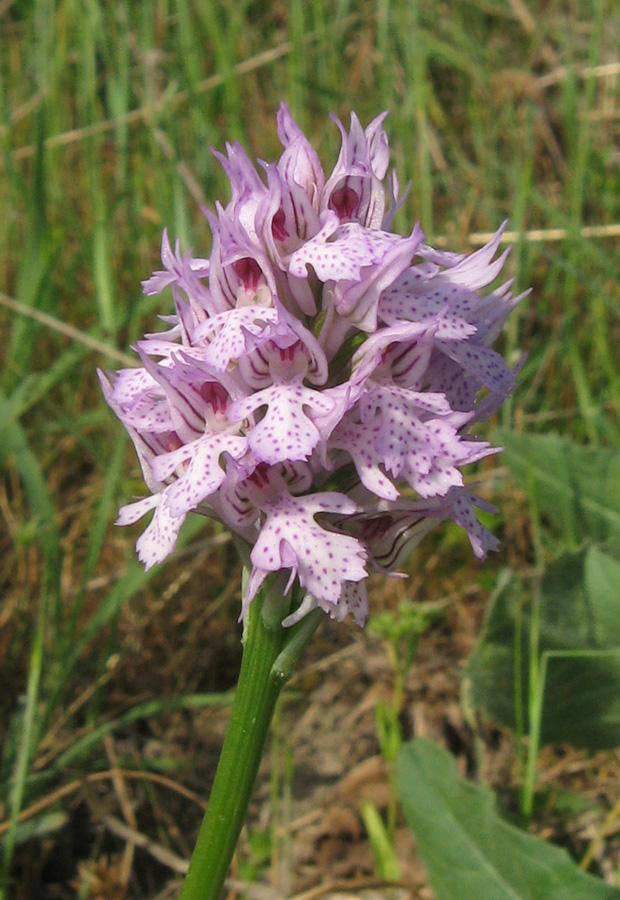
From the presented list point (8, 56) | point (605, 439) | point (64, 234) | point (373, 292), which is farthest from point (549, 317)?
point (8, 56)

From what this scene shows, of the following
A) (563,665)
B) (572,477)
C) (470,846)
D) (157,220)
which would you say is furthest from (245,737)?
(157,220)

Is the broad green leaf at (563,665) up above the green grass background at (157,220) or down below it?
below

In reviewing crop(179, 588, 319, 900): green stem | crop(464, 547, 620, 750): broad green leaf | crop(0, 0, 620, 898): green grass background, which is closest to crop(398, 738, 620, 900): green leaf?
crop(464, 547, 620, 750): broad green leaf

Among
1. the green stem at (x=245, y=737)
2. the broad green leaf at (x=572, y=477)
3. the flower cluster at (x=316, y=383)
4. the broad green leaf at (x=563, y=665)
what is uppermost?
the flower cluster at (x=316, y=383)

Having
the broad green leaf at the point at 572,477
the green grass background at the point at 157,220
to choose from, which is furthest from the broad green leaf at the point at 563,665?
the green grass background at the point at 157,220

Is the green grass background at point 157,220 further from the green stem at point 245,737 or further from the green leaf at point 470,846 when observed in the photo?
the green stem at point 245,737

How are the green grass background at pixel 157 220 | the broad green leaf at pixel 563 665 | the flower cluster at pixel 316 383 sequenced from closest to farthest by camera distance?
the flower cluster at pixel 316 383, the broad green leaf at pixel 563 665, the green grass background at pixel 157 220

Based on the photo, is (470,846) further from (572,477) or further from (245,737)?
(572,477)
